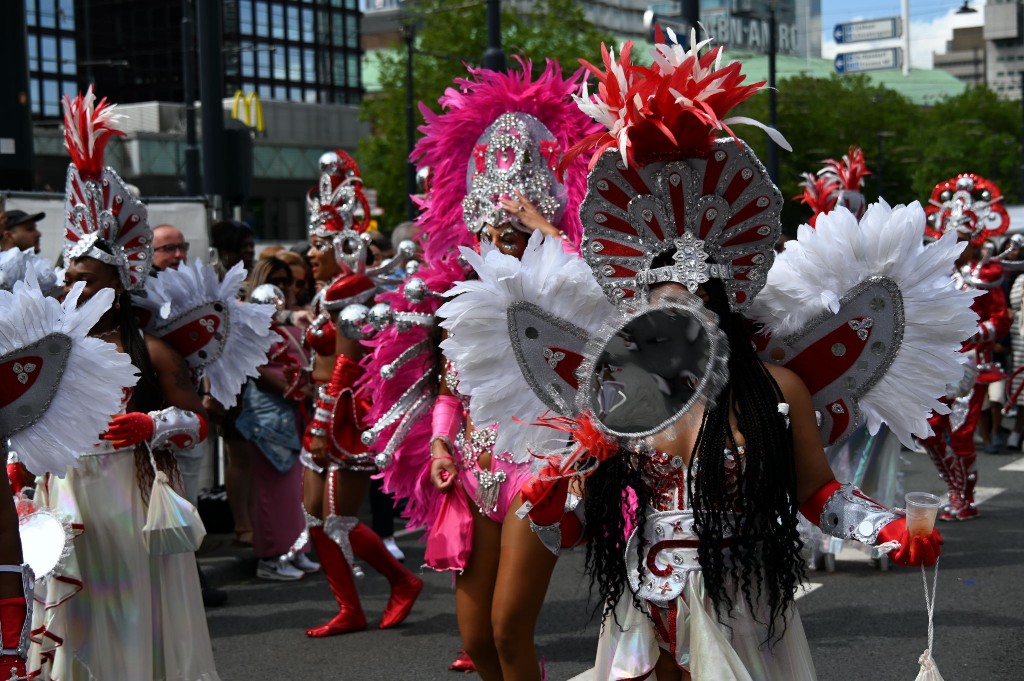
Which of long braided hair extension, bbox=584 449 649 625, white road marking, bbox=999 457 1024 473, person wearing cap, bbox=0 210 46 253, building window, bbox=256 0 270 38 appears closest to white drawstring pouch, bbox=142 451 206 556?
long braided hair extension, bbox=584 449 649 625

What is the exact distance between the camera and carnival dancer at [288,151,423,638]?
21.1 ft

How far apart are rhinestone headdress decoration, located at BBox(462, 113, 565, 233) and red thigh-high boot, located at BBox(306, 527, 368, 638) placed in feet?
6.94

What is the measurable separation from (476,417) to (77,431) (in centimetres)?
109

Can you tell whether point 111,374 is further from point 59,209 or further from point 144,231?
point 59,209

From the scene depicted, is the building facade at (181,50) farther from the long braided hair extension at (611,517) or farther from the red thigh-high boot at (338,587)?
the long braided hair extension at (611,517)

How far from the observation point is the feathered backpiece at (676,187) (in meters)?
3.19

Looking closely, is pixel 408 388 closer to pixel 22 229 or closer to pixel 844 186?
pixel 22 229

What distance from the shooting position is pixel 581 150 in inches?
131

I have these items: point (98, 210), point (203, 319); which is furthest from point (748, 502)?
point (98, 210)

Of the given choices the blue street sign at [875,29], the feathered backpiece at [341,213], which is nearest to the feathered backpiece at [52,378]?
the feathered backpiece at [341,213]

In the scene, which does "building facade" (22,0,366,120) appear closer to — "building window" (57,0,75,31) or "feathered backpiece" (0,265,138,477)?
"building window" (57,0,75,31)

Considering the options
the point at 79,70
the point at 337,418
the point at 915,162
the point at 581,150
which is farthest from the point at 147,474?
the point at 79,70

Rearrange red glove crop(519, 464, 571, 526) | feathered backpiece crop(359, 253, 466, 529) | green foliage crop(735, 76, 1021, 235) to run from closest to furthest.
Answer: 1. red glove crop(519, 464, 571, 526)
2. feathered backpiece crop(359, 253, 466, 529)
3. green foliage crop(735, 76, 1021, 235)

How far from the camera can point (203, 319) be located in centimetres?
509
